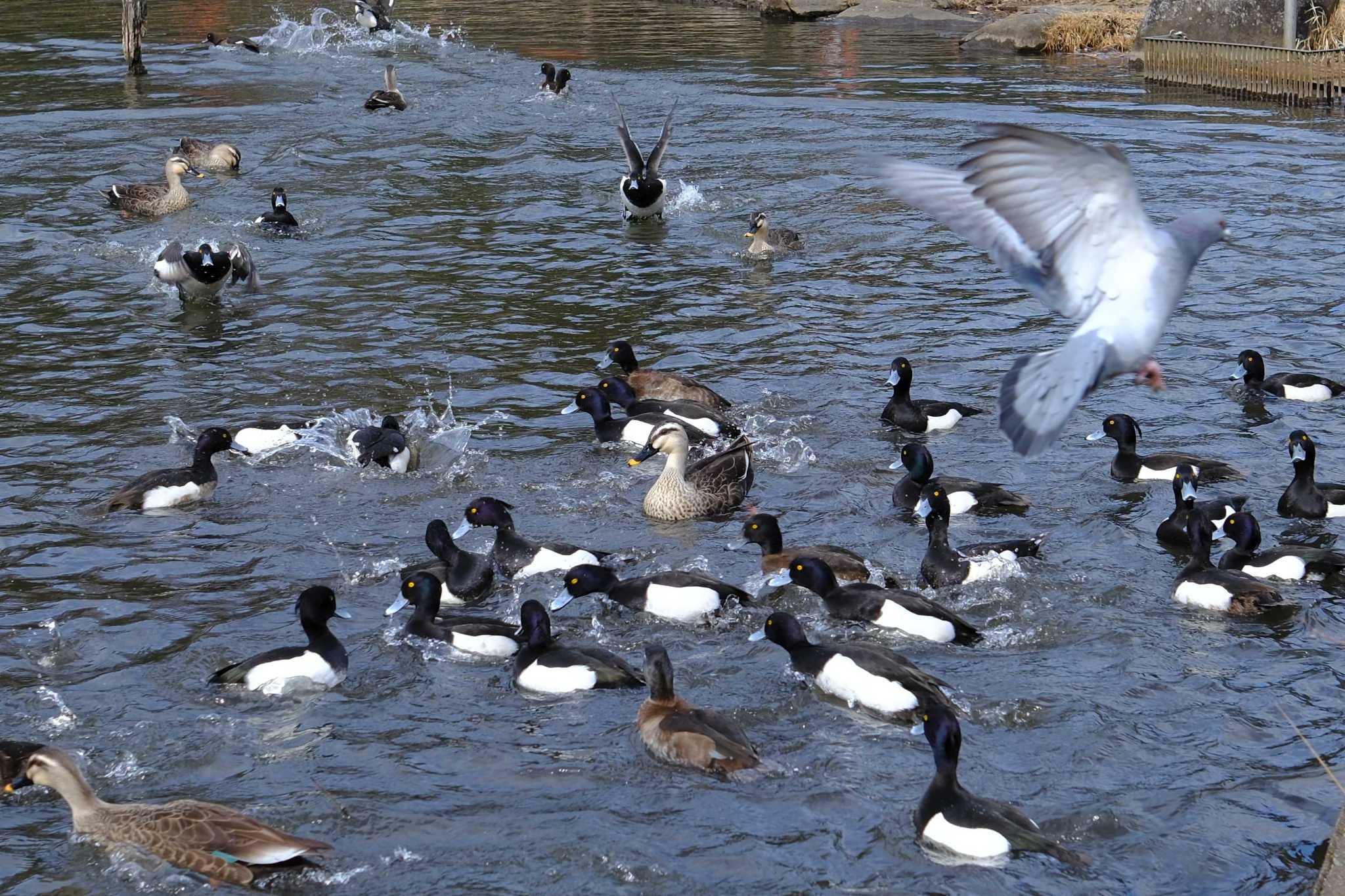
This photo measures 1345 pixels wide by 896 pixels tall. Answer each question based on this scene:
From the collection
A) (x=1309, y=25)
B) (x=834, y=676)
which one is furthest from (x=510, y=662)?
(x=1309, y=25)

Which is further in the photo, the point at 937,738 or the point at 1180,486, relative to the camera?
the point at 1180,486

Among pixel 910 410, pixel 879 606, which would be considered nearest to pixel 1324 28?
pixel 910 410

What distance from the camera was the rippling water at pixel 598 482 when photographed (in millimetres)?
6707

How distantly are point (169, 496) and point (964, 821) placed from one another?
6.07 meters

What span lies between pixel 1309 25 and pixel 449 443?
2006 centimetres

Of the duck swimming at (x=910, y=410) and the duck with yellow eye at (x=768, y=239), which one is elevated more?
the duck with yellow eye at (x=768, y=239)

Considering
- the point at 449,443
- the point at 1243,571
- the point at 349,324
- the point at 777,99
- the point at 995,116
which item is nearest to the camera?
the point at 1243,571

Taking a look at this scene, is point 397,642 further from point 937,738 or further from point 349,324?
point 349,324

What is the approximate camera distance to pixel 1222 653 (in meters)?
8.18

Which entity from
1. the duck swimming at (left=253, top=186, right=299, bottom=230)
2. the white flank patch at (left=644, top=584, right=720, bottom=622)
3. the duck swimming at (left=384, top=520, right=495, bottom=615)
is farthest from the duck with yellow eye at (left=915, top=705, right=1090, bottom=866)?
the duck swimming at (left=253, top=186, right=299, bottom=230)

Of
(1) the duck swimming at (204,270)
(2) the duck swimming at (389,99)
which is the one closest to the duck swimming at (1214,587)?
(1) the duck swimming at (204,270)

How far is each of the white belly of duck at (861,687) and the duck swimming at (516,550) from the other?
6.51ft

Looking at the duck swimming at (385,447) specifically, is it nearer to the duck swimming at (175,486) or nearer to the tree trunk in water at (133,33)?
the duck swimming at (175,486)

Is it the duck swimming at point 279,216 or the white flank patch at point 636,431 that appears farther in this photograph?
the duck swimming at point 279,216
